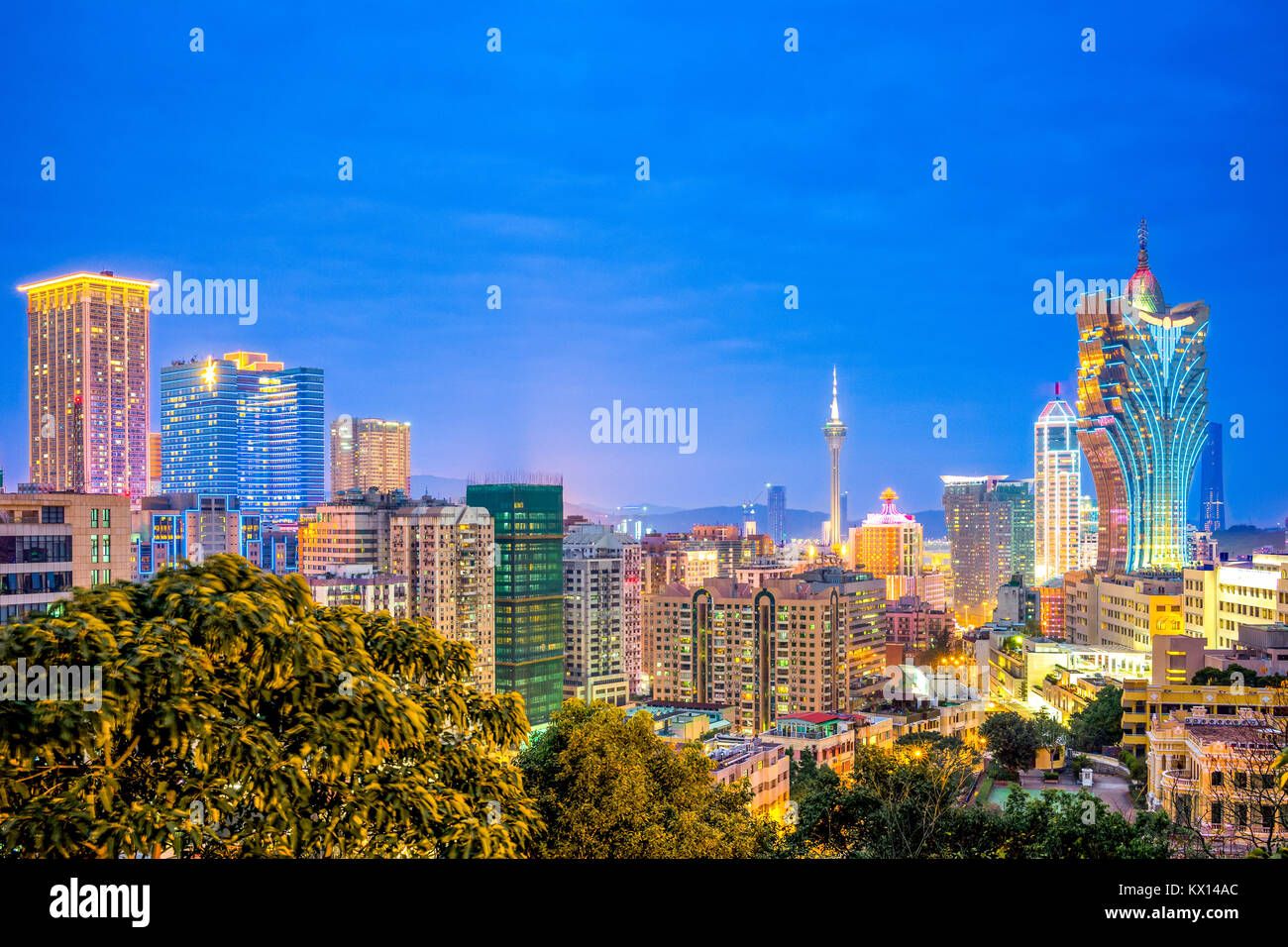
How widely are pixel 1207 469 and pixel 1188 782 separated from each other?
39.3 meters

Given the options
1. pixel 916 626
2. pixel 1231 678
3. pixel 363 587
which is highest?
pixel 363 587

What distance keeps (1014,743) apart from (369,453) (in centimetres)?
Answer: 4030

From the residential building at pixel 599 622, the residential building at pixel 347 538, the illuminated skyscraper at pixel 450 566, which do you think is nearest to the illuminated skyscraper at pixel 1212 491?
the residential building at pixel 599 622

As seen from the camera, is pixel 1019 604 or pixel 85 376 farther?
pixel 1019 604

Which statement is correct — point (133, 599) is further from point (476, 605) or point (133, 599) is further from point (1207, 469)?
point (1207, 469)

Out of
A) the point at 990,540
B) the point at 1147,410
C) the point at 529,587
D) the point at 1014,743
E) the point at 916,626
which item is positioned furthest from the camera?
the point at 990,540

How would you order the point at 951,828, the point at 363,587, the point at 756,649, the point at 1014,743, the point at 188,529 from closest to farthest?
the point at 951,828 → the point at 1014,743 → the point at 363,587 → the point at 756,649 → the point at 188,529

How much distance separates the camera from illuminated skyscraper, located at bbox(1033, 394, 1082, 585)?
6303cm

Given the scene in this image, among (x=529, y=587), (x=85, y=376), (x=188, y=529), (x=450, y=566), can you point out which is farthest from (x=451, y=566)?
(x=85, y=376)

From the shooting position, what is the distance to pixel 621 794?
4.66 m

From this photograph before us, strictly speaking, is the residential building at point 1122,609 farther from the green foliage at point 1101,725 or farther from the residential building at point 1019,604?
the green foliage at point 1101,725

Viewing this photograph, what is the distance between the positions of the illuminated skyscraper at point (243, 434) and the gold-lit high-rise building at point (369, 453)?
2733 millimetres

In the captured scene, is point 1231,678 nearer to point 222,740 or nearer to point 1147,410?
point 222,740

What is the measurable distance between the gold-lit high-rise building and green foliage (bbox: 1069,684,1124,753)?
38.1 metres
